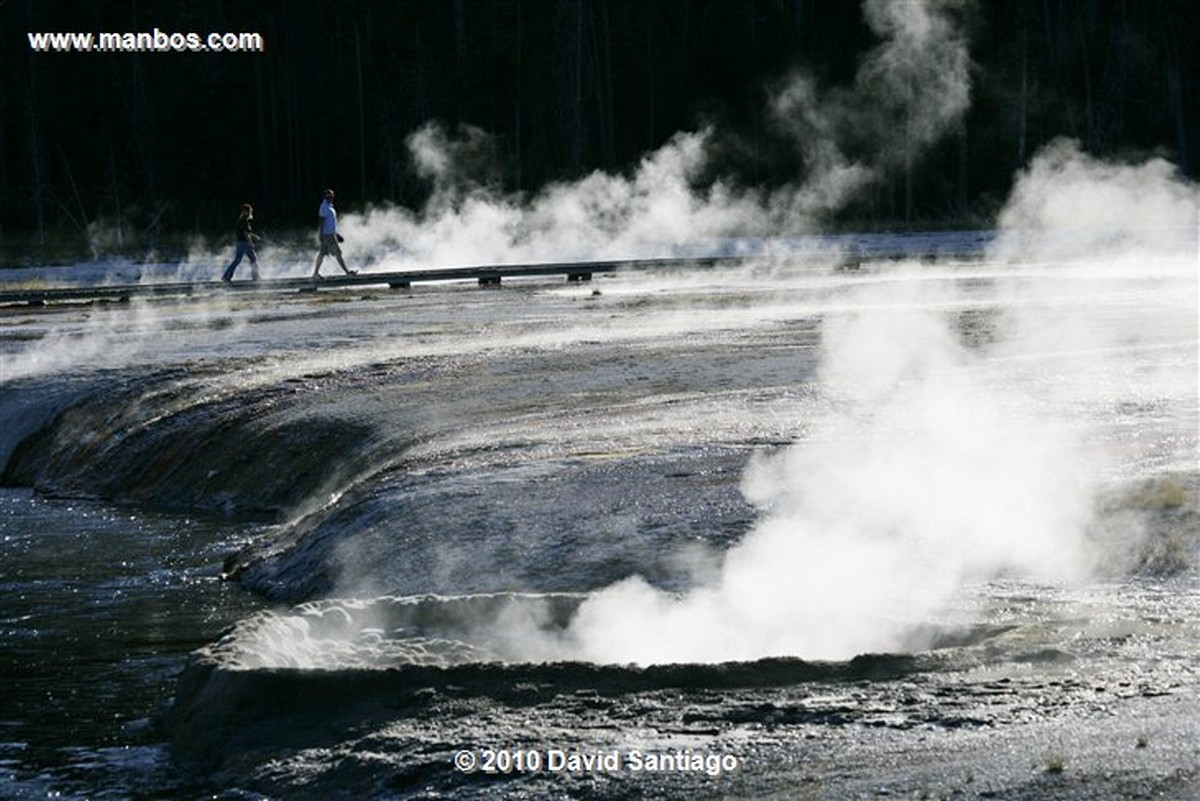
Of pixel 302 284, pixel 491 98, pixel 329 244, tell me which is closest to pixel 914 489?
pixel 302 284

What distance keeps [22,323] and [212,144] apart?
29.1 meters

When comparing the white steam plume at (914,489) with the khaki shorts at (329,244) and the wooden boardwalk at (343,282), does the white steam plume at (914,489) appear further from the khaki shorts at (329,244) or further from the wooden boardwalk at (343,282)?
the khaki shorts at (329,244)

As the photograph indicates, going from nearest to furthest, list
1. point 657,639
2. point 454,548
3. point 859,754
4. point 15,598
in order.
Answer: point 859,754 < point 657,639 < point 454,548 < point 15,598

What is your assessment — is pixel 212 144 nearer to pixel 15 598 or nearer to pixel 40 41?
pixel 40 41

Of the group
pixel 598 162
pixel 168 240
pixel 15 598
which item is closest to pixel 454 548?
pixel 15 598

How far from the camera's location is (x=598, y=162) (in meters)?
52.5

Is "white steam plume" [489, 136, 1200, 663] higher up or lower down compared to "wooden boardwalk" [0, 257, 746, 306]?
lower down

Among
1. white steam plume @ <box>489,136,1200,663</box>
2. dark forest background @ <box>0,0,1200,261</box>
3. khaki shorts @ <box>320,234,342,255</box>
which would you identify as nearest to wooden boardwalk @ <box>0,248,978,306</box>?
khaki shorts @ <box>320,234,342,255</box>

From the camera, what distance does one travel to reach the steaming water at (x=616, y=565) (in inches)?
262

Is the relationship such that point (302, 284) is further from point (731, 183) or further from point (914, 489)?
point (914, 489)

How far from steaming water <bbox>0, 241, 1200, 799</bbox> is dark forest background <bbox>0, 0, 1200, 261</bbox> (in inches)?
1218

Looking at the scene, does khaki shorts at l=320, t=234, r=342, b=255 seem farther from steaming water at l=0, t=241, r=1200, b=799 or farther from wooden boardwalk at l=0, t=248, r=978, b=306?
steaming water at l=0, t=241, r=1200, b=799

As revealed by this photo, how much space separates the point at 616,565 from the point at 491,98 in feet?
147

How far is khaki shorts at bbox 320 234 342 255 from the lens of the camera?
32.9 m
